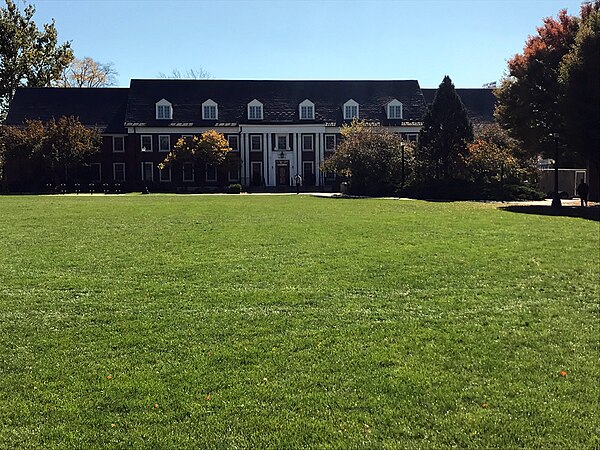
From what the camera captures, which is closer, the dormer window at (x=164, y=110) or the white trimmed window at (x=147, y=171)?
the white trimmed window at (x=147, y=171)

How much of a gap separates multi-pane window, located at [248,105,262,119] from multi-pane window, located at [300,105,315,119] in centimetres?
408

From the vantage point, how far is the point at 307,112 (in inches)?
2400

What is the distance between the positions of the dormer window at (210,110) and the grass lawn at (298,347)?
48947mm

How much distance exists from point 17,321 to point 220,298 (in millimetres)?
2452

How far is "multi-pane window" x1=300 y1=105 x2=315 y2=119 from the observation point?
199ft

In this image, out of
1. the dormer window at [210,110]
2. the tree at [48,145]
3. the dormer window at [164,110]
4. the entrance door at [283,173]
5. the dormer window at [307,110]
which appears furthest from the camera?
the dormer window at [307,110]

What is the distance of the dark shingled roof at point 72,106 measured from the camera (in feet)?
191

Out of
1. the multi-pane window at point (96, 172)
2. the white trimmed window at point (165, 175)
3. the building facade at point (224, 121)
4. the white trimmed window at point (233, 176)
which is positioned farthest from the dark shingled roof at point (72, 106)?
the white trimmed window at point (233, 176)

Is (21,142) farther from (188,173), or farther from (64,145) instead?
(188,173)

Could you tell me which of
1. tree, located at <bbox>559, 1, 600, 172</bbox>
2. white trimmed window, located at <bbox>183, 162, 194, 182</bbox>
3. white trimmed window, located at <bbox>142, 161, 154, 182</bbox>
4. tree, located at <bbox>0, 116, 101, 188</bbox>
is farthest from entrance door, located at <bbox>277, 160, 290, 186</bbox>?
tree, located at <bbox>559, 1, 600, 172</bbox>

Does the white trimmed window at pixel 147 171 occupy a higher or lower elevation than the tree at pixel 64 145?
lower

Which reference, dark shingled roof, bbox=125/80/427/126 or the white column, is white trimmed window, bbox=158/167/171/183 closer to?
dark shingled roof, bbox=125/80/427/126

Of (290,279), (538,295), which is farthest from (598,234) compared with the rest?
(290,279)

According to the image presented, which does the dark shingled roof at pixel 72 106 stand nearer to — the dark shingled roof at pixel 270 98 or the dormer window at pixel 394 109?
the dark shingled roof at pixel 270 98
